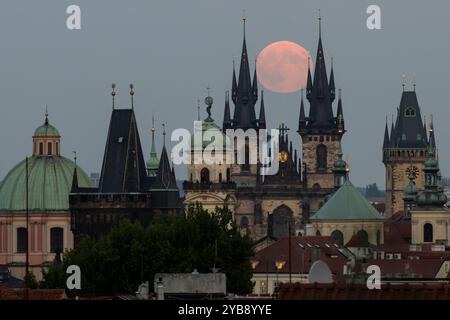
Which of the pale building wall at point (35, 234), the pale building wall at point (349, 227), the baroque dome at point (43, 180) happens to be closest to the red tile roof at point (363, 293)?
the pale building wall at point (35, 234)

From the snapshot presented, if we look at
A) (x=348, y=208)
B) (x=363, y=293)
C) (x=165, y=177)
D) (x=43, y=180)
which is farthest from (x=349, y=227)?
(x=363, y=293)

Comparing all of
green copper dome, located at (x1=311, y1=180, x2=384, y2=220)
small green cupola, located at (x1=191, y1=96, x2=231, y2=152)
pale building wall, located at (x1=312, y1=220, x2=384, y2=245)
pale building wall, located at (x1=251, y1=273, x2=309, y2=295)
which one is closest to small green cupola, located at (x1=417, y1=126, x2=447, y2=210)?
green copper dome, located at (x1=311, y1=180, x2=384, y2=220)

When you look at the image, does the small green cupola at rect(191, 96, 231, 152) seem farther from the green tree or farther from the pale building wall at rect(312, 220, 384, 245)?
the green tree

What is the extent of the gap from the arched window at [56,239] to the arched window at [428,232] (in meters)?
25.0

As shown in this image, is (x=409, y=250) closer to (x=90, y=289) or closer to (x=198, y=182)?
(x=198, y=182)

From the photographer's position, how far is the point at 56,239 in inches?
7042

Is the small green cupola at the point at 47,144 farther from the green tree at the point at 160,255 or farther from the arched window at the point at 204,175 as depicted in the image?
the green tree at the point at 160,255

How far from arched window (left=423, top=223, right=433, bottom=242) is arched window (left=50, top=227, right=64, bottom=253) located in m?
25.0

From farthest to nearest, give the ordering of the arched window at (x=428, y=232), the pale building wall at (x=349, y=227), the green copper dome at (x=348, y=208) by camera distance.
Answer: the green copper dome at (x=348, y=208)
the pale building wall at (x=349, y=227)
the arched window at (x=428, y=232)

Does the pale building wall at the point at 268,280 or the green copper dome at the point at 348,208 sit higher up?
the green copper dome at the point at 348,208

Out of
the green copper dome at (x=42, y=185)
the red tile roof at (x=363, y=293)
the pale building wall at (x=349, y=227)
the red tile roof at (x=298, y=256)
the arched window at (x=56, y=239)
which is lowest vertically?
the red tile roof at (x=363, y=293)

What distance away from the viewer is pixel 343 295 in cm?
4891

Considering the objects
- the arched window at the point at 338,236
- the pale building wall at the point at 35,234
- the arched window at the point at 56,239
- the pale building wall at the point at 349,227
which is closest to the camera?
the pale building wall at the point at 35,234

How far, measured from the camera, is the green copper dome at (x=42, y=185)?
18225 centimetres
